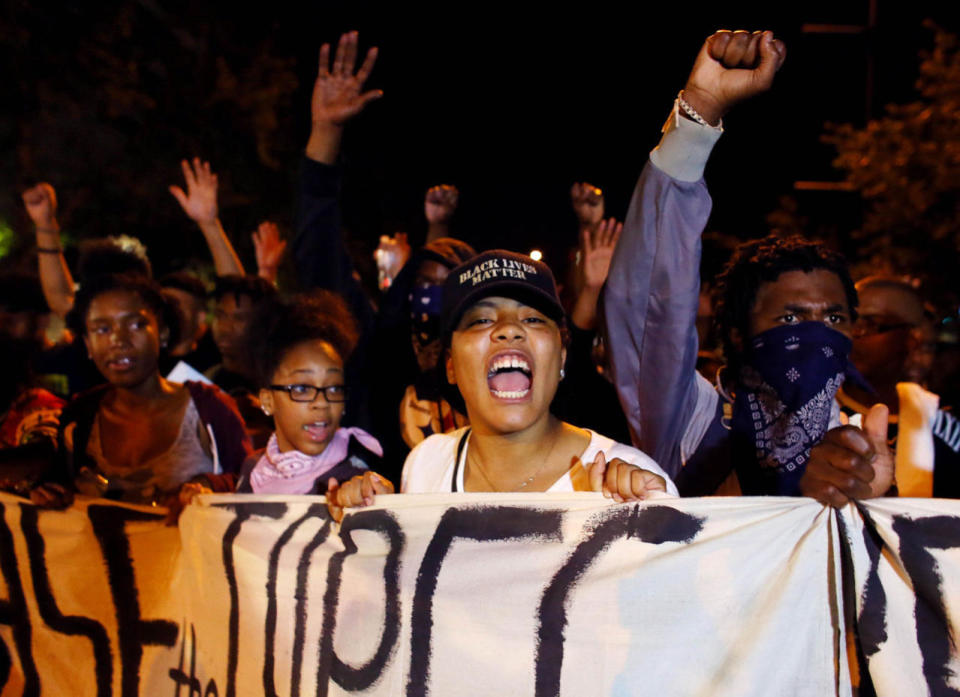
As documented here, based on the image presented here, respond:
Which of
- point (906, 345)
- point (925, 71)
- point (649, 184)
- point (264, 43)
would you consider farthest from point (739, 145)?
point (649, 184)

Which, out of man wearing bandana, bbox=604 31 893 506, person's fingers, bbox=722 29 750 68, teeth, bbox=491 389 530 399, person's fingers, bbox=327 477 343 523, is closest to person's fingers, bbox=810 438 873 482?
man wearing bandana, bbox=604 31 893 506

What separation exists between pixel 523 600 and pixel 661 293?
0.91 meters

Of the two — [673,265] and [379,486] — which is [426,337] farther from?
[673,265]

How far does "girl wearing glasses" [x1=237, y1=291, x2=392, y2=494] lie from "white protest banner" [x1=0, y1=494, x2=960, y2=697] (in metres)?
0.42

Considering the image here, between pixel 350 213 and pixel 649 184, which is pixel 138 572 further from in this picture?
pixel 350 213

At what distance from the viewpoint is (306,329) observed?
3254 mm

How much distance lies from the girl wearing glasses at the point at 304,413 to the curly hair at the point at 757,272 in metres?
1.42

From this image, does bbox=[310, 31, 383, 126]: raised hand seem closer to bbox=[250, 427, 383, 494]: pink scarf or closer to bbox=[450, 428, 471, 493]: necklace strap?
bbox=[250, 427, 383, 494]: pink scarf

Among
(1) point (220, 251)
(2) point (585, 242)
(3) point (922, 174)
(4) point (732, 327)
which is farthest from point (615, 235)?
(3) point (922, 174)

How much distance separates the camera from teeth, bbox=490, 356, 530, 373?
224 cm

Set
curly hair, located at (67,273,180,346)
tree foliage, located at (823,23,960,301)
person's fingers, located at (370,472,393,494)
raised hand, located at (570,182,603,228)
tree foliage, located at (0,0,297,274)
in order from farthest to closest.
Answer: tree foliage, located at (0,0,297,274) < tree foliage, located at (823,23,960,301) < raised hand, located at (570,182,603,228) < curly hair, located at (67,273,180,346) < person's fingers, located at (370,472,393,494)

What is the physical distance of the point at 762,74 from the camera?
205 centimetres

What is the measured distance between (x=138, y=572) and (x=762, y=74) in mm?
2466

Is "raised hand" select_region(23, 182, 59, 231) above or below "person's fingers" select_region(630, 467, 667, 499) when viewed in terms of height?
above
